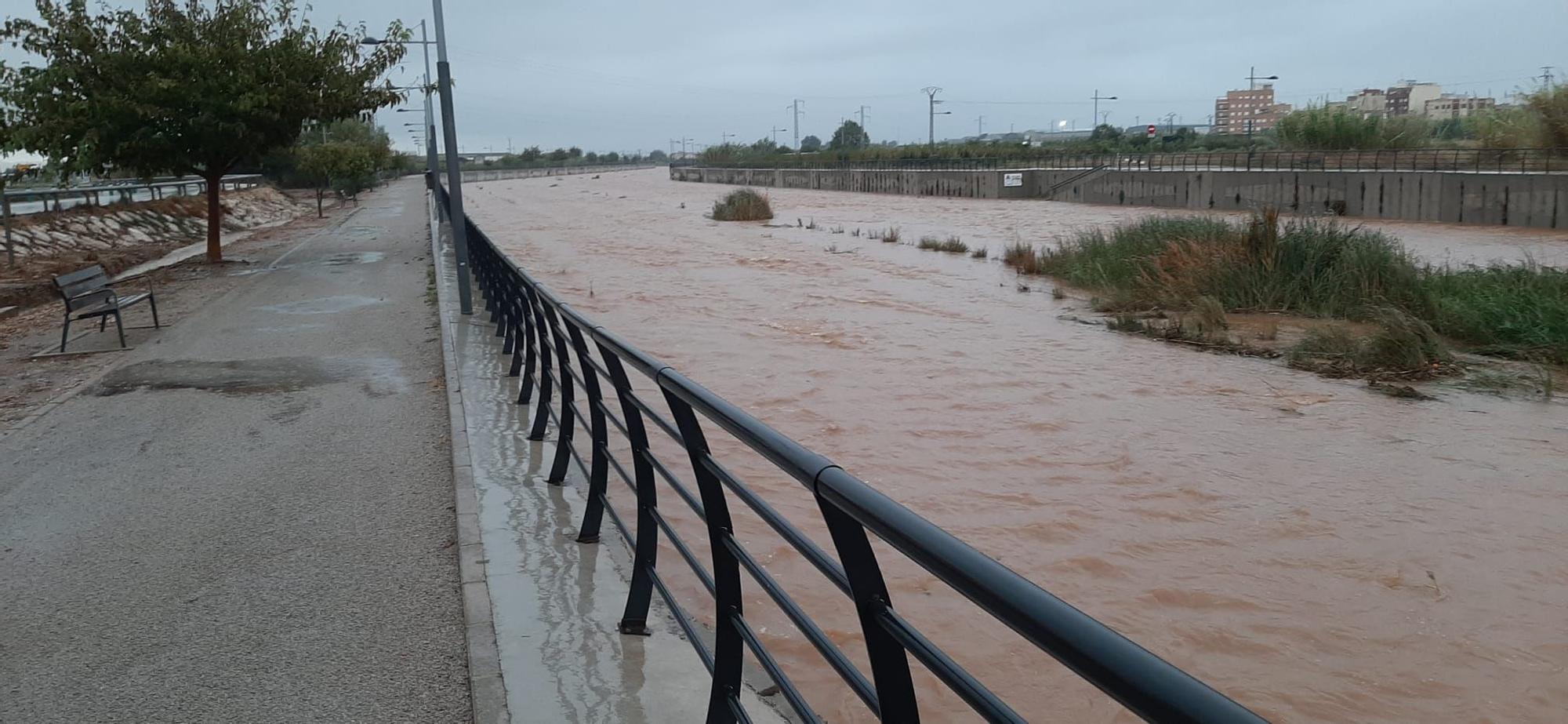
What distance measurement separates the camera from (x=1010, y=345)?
53.2ft

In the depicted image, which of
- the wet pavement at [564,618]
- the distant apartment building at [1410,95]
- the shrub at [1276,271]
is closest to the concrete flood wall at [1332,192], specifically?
the shrub at [1276,271]

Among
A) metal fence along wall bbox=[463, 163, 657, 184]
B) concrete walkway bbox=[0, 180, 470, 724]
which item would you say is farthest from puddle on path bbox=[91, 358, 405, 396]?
metal fence along wall bbox=[463, 163, 657, 184]

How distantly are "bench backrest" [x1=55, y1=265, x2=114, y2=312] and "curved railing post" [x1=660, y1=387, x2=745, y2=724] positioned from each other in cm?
1199

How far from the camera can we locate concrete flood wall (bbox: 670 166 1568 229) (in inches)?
1331

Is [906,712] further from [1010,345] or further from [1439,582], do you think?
[1010,345]

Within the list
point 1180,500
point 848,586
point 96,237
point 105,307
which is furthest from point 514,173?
point 848,586

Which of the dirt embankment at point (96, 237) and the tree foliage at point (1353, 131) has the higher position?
the tree foliage at point (1353, 131)

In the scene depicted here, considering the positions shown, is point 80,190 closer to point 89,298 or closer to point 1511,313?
point 89,298

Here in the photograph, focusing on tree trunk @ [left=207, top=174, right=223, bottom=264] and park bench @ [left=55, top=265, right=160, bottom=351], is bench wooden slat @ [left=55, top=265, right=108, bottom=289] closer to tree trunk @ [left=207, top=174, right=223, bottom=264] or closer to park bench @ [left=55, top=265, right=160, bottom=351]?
park bench @ [left=55, top=265, right=160, bottom=351]

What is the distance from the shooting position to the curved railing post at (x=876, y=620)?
2275mm

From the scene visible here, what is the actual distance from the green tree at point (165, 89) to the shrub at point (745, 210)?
24.5 m

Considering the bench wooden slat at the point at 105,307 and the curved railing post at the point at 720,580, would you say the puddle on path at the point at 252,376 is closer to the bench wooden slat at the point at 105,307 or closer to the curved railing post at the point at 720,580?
the bench wooden slat at the point at 105,307

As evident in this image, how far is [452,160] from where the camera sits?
51.6 ft

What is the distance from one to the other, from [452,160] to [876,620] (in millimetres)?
14525
